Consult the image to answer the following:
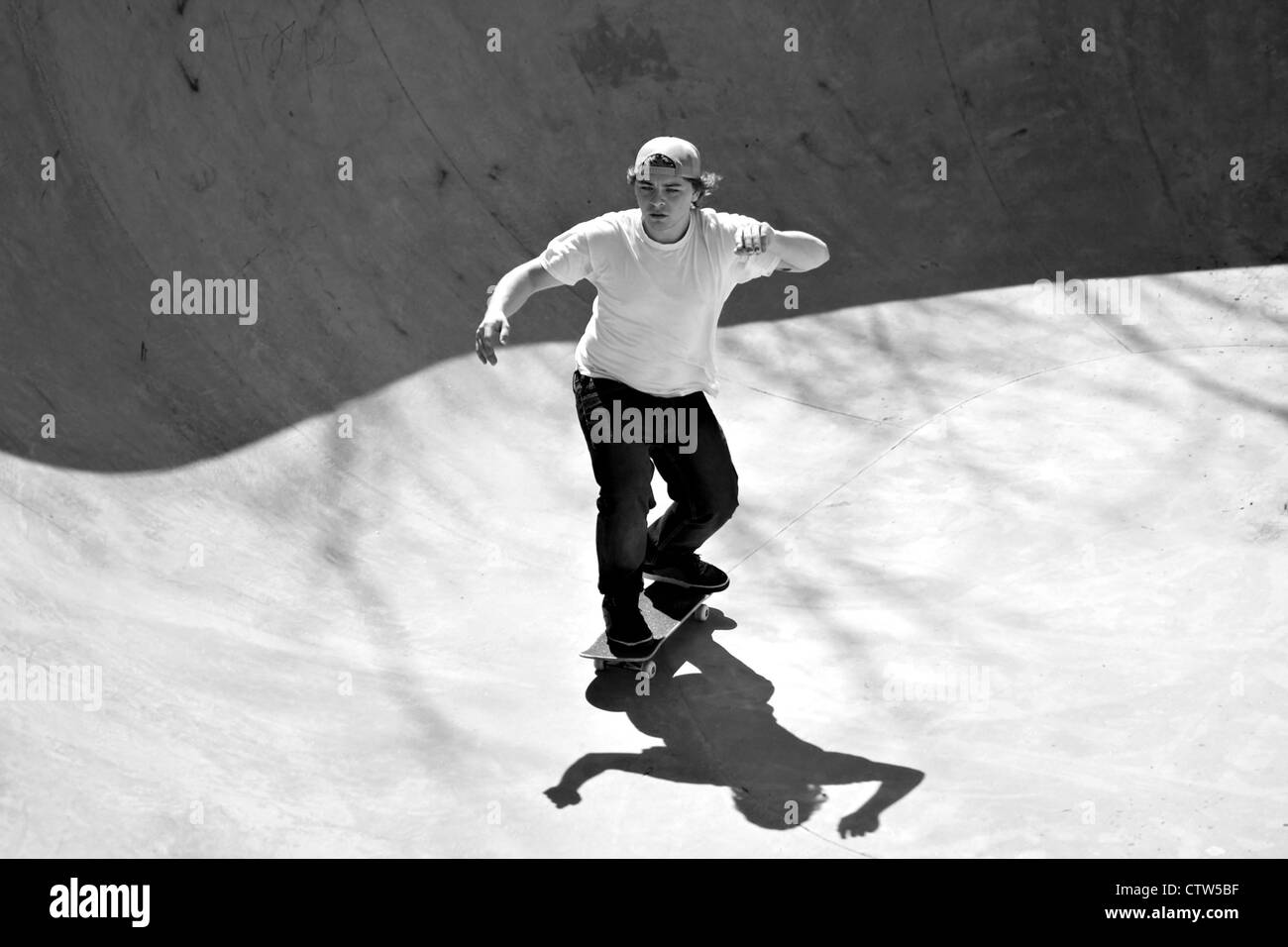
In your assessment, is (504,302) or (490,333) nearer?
(490,333)

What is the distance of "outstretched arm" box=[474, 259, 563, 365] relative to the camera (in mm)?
4023

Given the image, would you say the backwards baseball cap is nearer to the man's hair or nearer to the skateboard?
the man's hair

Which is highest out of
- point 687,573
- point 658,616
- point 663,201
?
point 663,201

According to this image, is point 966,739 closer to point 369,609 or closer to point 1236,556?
point 1236,556

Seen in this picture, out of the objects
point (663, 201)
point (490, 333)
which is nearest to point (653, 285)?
point (663, 201)

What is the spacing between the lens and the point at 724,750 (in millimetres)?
4324

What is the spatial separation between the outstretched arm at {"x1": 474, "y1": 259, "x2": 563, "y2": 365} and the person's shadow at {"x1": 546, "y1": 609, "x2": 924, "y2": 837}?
3.91ft

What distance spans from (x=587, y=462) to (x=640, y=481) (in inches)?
59.1

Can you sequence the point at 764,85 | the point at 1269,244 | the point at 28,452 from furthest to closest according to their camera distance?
the point at 764,85, the point at 1269,244, the point at 28,452

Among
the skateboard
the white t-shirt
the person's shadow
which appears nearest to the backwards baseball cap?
the white t-shirt

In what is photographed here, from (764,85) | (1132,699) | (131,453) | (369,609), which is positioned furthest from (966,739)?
(764,85)

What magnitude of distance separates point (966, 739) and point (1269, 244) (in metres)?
3.81

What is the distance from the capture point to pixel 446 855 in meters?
3.79

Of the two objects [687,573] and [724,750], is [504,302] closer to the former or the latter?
[687,573]
